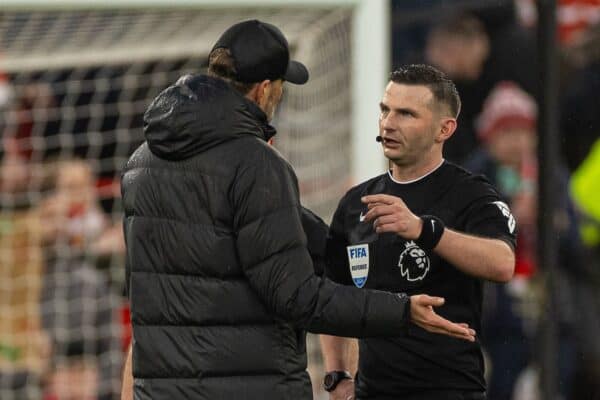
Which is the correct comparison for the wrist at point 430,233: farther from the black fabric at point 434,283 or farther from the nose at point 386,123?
the nose at point 386,123

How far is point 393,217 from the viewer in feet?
11.4

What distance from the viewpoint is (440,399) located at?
3.73 metres

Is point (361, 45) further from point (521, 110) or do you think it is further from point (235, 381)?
point (235, 381)

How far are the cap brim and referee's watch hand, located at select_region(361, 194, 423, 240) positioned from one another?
1.31 ft

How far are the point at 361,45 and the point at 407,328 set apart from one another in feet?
8.80

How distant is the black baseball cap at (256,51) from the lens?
3521 mm

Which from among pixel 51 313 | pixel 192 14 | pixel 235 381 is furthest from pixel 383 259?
pixel 51 313

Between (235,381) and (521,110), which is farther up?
(521,110)

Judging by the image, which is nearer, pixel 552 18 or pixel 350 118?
pixel 552 18

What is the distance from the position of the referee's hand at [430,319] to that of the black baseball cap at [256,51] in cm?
66

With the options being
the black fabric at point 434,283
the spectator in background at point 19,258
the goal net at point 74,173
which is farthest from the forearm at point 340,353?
the spectator in background at point 19,258

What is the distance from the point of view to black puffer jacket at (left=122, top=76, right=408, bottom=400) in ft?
11.1

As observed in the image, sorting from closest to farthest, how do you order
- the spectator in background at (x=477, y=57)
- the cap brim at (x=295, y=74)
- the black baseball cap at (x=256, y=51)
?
1. the black baseball cap at (x=256, y=51)
2. the cap brim at (x=295, y=74)
3. the spectator in background at (x=477, y=57)

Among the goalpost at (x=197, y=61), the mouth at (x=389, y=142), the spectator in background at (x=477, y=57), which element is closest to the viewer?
the mouth at (x=389, y=142)
